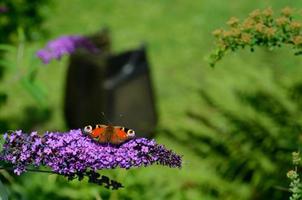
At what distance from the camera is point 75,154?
1823 mm

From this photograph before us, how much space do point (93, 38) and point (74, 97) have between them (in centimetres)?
52

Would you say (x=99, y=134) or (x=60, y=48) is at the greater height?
(x=60, y=48)

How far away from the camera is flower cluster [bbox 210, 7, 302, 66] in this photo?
218 cm

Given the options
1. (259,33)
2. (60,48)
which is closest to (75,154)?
(259,33)

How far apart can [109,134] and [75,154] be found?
0.15m

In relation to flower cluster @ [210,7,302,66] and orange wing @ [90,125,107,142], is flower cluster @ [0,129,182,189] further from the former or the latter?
flower cluster @ [210,7,302,66]

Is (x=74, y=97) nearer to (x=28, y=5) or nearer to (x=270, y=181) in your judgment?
(x=28, y=5)

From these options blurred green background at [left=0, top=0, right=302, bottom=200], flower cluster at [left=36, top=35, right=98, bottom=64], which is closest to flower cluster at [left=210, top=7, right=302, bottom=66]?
blurred green background at [left=0, top=0, right=302, bottom=200]

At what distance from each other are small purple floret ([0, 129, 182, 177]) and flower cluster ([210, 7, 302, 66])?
0.46 m

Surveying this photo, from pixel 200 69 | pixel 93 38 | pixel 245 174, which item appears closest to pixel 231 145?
pixel 245 174

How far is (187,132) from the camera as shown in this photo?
4.12m

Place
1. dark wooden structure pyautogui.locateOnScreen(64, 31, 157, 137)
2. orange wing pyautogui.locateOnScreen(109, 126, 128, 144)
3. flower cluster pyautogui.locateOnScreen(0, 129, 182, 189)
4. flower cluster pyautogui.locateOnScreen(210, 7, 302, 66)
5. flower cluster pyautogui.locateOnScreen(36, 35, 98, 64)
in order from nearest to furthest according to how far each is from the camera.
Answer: flower cluster pyautogui.locateOnScreen(0, 129, 182, 189) → orange wing pyautogui.locateOnScreen(109, 126, 128, 144) → flower cluster pyautogui.locateOnScreen(210, 7, 302, 66) → flower cluster pyautogui.locateOnScreen(36, 35, 98, 64) → dark wooden structure pyautogui.locateOnScreen(64, 31, 157, 137)

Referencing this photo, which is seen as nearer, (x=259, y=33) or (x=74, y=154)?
(x=74, y=154)

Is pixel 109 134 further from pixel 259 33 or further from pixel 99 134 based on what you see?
pixel 259 33
